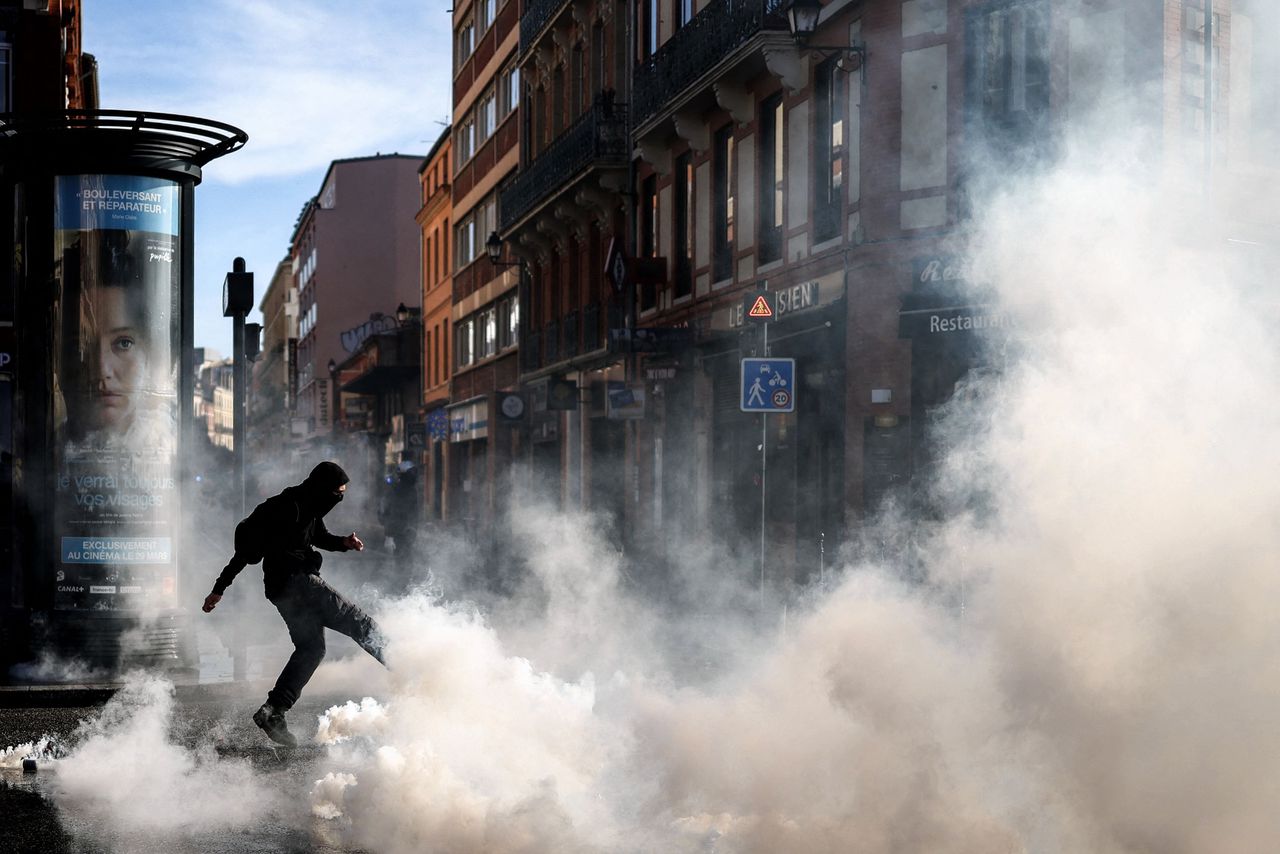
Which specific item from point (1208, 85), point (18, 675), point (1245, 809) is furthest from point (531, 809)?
point (18, 675)

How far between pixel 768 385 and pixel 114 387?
227 inches

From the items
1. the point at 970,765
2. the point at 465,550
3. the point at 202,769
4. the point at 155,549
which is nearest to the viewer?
the point at 970,765

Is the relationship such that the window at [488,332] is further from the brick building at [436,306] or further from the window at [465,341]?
the brick building at [436,306]

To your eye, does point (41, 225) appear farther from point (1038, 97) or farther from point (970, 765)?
Answer: point (970, 765)

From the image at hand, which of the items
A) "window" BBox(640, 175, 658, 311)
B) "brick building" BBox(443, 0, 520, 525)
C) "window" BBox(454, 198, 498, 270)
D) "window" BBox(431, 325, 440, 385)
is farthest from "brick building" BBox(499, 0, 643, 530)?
"window" BBox(431, 325, 440, 385)

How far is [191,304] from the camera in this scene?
38.5 feet

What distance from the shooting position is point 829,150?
16844mm

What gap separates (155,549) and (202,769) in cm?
469

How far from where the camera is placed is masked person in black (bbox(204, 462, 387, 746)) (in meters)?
7.78

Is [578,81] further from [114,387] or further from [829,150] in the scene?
[114,387]

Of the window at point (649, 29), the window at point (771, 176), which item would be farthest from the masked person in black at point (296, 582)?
the window at point (649, 29)

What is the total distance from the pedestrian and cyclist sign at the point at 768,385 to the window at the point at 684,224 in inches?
322

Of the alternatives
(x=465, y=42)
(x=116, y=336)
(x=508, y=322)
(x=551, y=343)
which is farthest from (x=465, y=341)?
(x=116, y=336)

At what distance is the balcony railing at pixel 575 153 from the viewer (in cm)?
2552
